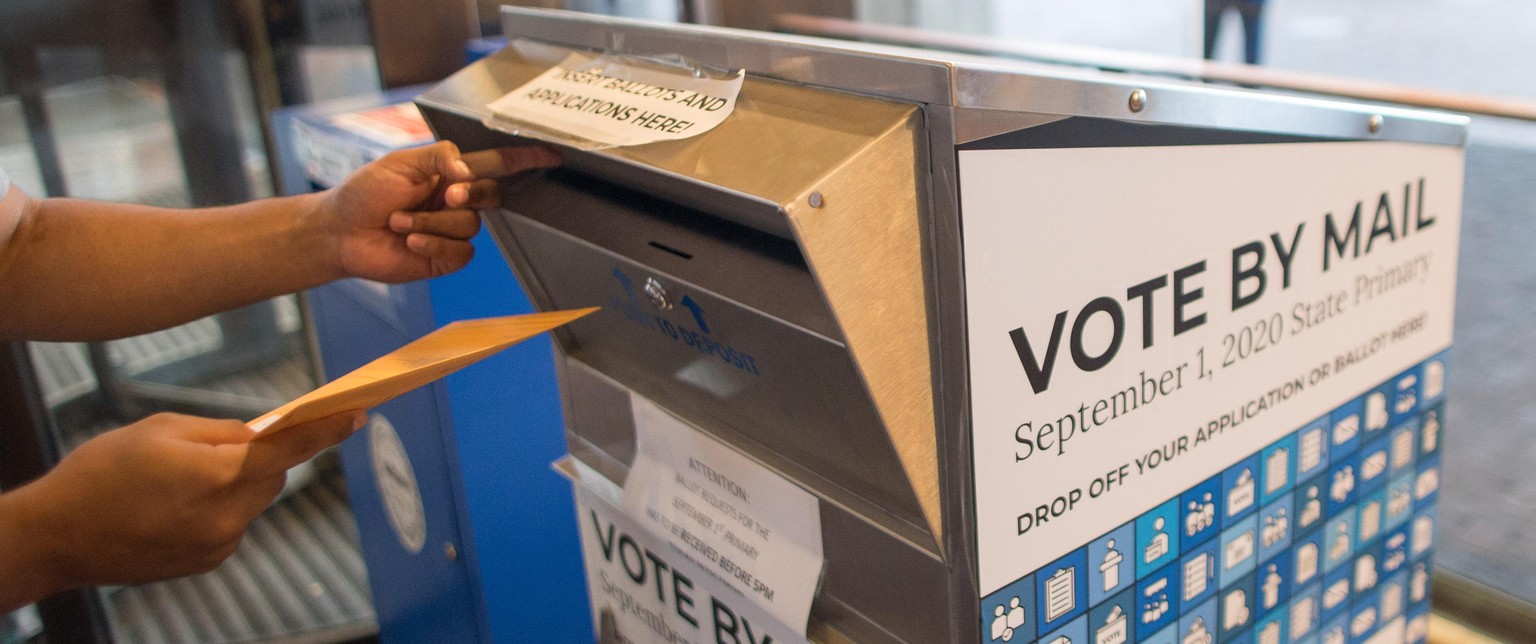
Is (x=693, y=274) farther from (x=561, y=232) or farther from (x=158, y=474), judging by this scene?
(x=158, y=474)

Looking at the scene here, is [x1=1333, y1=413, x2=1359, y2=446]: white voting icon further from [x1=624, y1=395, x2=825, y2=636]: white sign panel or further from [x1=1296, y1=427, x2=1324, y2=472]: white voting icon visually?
[x1=624, y1=395, x2=825, y2=636]: white sign panel

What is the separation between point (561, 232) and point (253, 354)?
7.00 ft

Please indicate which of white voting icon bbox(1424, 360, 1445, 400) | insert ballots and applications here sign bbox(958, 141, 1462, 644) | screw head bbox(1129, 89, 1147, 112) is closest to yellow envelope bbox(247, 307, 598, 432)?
insert ballots and applications here sign bbox(958, 141, 1462, 644)

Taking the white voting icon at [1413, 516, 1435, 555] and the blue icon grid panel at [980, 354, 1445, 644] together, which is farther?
the white voting icon at [1413, 516, 1435, 555]

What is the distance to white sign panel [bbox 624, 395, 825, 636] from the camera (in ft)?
3.04

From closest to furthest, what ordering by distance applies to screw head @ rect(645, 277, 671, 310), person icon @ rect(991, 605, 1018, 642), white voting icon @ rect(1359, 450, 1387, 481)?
1. person icon @ rect(991, 605, 1018, 642)
2. screw head @ rect(645, 277, 671, 310)
3. white voting icon @ rect(1359, 450, 1387, 481)

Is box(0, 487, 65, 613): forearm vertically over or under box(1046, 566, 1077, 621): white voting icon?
over

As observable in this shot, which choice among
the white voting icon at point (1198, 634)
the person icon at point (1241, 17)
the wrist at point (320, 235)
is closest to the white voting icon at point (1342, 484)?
the white voting icon at point (1198, 634)

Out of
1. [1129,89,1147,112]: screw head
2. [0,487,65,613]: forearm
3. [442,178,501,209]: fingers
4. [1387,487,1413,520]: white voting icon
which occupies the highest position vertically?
[1129,89,1147,112]: screw head

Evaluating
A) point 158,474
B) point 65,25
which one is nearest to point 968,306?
point 158,474

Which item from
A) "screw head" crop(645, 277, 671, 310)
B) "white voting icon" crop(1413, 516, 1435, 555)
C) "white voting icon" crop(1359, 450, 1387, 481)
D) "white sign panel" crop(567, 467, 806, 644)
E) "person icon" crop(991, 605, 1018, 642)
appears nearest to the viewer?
"person icon" crop(991, 605, 1018, 642)

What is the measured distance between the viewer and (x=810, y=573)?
0.92m

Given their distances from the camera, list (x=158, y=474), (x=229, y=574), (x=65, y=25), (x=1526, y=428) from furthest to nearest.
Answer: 1. (x=229, y=574)
2. (x=1526, y=428)
3. (x=65, y=25)
4. (x=158, y=474)

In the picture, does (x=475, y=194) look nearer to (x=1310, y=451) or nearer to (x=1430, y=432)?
(x=1310, y=451)
